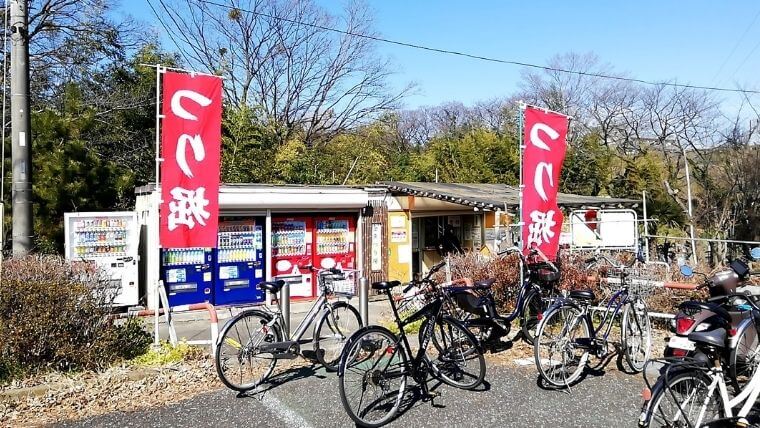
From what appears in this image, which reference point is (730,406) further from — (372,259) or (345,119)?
(345,119)

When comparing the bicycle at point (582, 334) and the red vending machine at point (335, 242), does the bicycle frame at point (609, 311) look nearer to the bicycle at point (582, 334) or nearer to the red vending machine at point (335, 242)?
the bicycle at point (582, 334)

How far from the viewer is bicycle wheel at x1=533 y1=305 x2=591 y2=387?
16.0ft

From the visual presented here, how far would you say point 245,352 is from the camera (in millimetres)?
4898

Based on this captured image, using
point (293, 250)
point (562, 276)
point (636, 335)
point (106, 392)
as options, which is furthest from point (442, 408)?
point (293, 250)

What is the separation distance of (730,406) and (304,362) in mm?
3758

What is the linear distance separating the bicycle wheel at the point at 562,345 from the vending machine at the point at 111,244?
21.3 feet

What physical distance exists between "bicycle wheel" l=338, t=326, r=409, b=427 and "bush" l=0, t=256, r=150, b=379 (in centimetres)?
258

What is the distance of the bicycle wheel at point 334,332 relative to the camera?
5411 millimetres

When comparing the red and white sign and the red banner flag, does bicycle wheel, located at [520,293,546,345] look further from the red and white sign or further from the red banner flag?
the red and white sign

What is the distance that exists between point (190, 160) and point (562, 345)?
4051 millimetres

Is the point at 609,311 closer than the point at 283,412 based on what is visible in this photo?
No

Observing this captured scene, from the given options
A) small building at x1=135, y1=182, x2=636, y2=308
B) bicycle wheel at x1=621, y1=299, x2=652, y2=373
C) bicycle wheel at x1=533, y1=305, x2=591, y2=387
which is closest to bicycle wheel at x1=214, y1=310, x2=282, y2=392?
bicycle wheel at x1=533, y1=305, x2=591, y2=387

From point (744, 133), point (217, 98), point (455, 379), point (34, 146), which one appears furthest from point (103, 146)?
point (744, 133)

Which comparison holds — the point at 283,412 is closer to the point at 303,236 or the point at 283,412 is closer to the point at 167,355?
the point at 167,355
